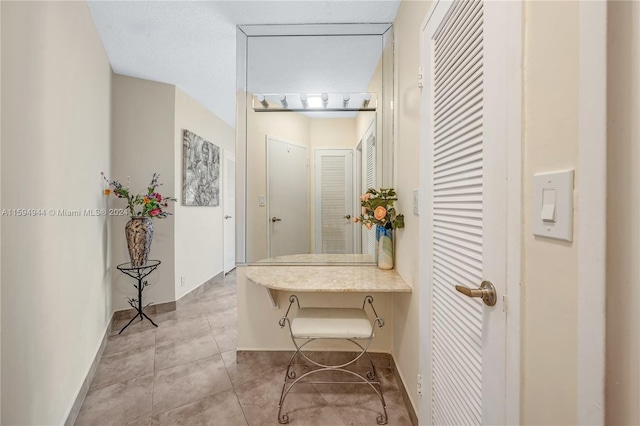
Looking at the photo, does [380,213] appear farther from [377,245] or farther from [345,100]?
[345,100]

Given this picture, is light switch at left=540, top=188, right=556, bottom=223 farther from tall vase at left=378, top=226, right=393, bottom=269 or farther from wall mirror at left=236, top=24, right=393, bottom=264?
wall mirror at left=236, top=24, right=393, bottom=264

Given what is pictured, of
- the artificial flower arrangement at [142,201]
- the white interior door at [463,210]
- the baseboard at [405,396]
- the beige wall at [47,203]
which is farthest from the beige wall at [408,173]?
the artificial flower arrangement at [142,201]

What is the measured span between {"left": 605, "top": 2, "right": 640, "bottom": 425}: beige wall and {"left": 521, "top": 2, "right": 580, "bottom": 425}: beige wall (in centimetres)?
8

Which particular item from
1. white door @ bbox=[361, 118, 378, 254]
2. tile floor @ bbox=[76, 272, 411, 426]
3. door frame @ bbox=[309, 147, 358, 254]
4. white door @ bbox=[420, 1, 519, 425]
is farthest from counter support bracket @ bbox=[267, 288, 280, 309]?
white door @ bbox=[420, 1, 519, 425]

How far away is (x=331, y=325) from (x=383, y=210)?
734 mm

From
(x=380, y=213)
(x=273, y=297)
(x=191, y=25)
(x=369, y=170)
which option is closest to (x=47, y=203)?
(x=273, y=297)

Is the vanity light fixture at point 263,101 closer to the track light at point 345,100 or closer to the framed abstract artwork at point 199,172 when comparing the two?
the track light at point 345,100

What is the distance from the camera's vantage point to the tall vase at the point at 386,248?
5.98 feet

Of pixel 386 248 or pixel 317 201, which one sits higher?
pixel 317 201

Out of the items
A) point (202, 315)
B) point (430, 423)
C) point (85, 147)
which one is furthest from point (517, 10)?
point (202, 315)

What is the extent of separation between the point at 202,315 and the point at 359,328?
6.98 ft

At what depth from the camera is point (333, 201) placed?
207 cm

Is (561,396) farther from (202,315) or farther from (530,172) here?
(202,315)

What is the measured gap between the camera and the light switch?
535 mm
